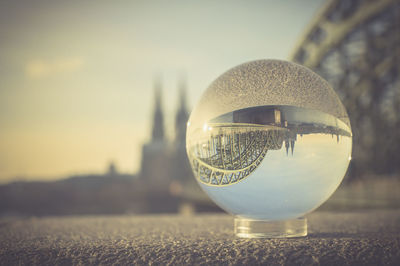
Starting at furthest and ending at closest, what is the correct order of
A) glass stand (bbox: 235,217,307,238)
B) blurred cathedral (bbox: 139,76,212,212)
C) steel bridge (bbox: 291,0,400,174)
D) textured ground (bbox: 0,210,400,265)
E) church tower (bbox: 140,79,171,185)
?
church tower (bbox: 140,79,171,185) < blurred cathedral (bbox: 139,76,212,212) < steel bridge (bbox: 291,0,400,174) < glass stand (bbox: 235,217,307,238) < textured ground (bbox: 0,210,400,265)

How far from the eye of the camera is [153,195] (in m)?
48.4

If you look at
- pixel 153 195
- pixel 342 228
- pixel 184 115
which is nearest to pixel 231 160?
pixel 342 228

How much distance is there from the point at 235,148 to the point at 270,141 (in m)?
0.28

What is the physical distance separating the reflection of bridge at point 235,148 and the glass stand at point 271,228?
0.51 metres

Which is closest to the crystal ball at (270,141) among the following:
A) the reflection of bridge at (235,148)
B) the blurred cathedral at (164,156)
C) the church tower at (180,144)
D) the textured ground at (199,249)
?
the reflection of bridge at (235,148)

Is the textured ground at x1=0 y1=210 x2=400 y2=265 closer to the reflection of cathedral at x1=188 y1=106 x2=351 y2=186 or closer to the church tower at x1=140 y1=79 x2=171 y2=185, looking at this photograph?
the reflection of cathedral at x1=188 y1=106 x2=351 y2=186

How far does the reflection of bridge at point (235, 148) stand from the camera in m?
3.11

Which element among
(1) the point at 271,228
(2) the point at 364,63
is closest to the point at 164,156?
(2) the point at 364,63

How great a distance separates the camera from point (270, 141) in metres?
3.10

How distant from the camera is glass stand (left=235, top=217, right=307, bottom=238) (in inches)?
138

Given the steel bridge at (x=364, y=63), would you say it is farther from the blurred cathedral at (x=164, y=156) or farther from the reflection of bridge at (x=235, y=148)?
the blurred cathedral at (x=164, y=156)

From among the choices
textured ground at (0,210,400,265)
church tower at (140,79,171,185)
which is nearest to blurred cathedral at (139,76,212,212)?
church tower at (140,79,171,185)

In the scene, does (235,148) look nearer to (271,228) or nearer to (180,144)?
(271,228)

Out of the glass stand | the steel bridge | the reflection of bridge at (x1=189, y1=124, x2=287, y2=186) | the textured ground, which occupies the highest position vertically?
the steel bridge
